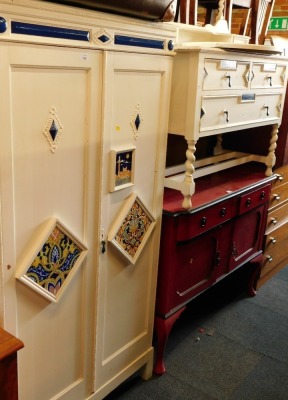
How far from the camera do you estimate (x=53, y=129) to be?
57.7 inches

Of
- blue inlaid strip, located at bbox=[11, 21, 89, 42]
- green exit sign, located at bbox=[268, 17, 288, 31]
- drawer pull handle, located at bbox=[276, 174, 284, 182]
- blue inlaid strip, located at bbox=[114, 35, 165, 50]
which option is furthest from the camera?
green exit sign, located at bbox=[268, 17, 288, 31]

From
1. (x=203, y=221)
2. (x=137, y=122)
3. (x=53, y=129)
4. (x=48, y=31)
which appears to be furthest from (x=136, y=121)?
(x=203, y=221)

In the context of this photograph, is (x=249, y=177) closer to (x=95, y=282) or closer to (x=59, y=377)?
(x=95, y=282)

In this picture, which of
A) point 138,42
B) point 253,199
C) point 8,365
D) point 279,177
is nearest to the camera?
point 8,365

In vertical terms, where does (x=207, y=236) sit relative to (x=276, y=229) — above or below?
above

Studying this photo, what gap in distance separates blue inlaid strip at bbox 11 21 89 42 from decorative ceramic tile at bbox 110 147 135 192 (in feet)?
1.43

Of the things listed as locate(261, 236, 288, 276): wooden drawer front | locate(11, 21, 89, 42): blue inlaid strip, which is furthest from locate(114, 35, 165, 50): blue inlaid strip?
locate(261, 236, 288, 276): wooden drawer front

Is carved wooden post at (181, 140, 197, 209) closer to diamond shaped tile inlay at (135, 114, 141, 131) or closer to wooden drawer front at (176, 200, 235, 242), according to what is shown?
wooden drawer front at (176, 200, 235, 242)

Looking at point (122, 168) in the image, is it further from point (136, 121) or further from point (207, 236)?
point (207, 236)

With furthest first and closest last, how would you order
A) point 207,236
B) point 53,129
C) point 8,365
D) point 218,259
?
point 218,259 → point 207,236 → point 53,129 → point 8,365

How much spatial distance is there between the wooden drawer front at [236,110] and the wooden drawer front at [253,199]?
1.43ft

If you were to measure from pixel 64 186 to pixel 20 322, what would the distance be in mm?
478

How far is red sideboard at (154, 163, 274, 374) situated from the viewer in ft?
7.36

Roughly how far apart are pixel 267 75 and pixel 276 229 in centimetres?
119
